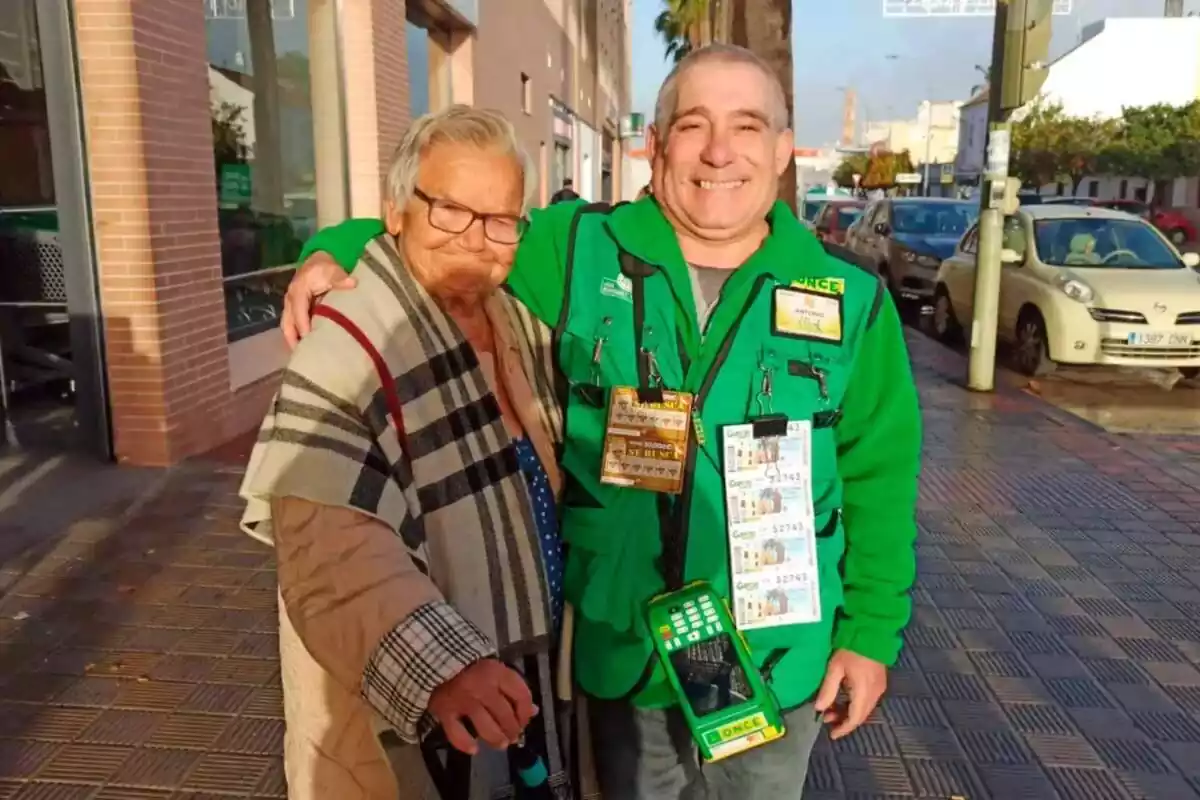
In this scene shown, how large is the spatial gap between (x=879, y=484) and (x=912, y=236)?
46.2ft

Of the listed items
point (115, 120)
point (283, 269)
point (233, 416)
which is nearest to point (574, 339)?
point (115, 120)

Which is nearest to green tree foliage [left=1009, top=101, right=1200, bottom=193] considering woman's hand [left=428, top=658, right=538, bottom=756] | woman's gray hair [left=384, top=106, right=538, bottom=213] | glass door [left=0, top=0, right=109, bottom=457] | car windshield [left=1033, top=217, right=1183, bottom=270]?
Result: car windshield [left=1033, top=217, right=1183, bottom=270]

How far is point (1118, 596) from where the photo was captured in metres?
4.86

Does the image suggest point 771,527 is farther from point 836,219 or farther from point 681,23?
point 681,23

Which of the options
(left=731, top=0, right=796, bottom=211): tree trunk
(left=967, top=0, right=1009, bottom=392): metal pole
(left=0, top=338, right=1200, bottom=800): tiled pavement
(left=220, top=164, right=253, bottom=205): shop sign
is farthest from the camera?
(left=967, top=0, right=1009, bottom=392): metal pole

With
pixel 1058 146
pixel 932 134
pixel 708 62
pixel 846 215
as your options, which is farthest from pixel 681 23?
pixel 932 134

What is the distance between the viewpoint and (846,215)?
21.9 metres

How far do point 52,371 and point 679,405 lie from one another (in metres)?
6.59

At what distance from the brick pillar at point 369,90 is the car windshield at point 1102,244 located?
6600 mm

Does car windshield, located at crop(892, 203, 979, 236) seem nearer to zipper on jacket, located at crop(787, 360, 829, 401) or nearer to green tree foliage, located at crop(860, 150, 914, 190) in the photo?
zipper on jacket, located at crop(787, 360, 829, 401)

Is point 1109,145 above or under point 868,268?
above

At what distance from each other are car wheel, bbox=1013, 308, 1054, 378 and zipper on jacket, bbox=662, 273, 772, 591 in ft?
29.9

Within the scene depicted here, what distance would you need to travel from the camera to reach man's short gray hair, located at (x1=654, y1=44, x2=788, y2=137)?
2.01 metres

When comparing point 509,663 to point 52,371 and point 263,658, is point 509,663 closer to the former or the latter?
point 263,658
